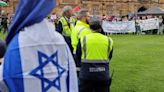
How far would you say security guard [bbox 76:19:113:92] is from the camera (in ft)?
23.1

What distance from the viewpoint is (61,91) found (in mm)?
2994

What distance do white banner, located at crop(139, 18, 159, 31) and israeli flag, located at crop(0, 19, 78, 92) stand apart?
112 ft

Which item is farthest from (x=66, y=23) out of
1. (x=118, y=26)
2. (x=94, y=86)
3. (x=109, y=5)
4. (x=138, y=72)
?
(x=109, y=5)

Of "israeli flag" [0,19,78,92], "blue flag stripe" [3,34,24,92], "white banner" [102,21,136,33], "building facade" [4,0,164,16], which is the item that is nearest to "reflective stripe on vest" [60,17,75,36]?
"israeli flag" [0,19,78,92]

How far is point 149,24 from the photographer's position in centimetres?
3684

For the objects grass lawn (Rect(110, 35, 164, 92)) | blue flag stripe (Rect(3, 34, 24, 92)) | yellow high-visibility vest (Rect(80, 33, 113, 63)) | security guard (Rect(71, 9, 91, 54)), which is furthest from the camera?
grass lawn (Rect(110, 35, 164, 92))

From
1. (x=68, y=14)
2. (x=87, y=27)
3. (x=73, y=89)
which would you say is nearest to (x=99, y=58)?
(x=87, y=27)

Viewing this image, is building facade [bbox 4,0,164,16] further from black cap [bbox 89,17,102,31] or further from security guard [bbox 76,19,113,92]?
security guard [bbox 76,19,113,92]

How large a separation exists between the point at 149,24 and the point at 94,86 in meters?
30.0

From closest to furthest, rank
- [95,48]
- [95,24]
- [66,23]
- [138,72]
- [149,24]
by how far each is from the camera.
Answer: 1. [95,48]
2. [95,24]
3. [66,23]
4. [138,72]
5. [149,24]

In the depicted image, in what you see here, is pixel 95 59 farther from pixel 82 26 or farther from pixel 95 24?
pixel 82 26

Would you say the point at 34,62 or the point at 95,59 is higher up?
the point at 34,62

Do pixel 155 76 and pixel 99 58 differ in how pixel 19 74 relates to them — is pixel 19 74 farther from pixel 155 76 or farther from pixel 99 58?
pixel 155 76

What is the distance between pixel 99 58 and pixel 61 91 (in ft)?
13.5
